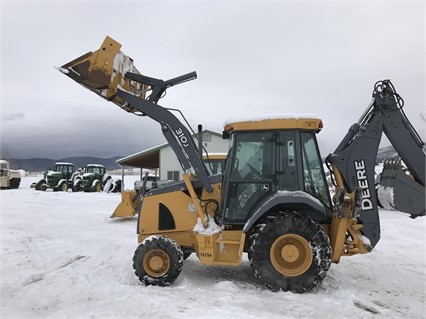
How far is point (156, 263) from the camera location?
5.30m

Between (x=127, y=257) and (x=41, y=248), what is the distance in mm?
2329

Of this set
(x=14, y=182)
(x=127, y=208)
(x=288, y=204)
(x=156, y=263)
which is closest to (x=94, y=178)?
(x=14, y=182)

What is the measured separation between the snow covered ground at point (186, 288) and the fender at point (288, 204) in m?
0.99

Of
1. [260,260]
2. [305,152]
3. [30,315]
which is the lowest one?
[30,315]

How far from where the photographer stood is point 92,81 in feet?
18.8

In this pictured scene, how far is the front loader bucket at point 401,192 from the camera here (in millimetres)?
5199

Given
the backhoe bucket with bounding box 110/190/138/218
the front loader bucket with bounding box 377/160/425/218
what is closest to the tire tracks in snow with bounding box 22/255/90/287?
the backhoe bucket with bounding box 110/190/138/218

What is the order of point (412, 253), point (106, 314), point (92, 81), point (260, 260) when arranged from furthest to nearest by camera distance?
point (412, 253) → point (92, 81) → point (260, 260) → point (106, 314)

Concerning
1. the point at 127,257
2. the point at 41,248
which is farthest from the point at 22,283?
the point at 41,248

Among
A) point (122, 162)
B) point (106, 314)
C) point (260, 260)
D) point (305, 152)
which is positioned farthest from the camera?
point (122, 162)

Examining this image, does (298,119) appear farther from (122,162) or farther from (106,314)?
(122,162)

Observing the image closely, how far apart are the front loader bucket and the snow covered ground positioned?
3.88ft

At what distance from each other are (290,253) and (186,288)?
4.90 ft

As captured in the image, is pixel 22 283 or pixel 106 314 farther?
pixel 22 283
